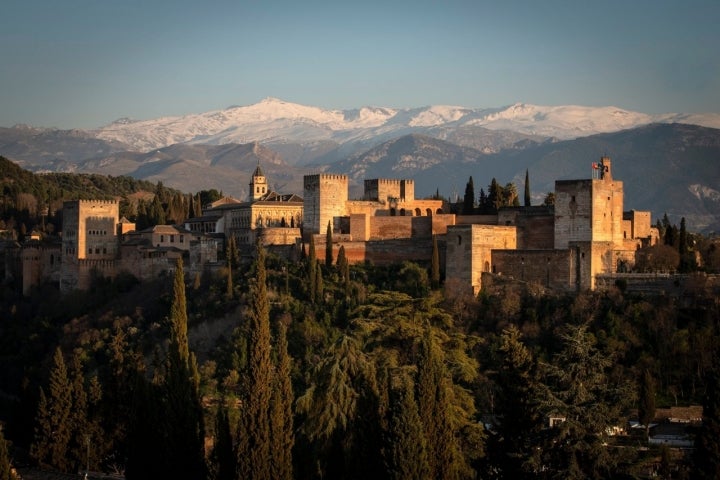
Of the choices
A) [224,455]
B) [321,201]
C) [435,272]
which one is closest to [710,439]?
[224,455]

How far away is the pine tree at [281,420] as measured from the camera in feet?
102

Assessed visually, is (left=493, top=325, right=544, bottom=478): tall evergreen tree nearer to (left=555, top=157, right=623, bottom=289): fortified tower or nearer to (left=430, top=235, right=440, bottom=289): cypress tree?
(left=555, top=157, right=623, bottom=289): fortified tower

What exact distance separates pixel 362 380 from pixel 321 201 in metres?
25.4

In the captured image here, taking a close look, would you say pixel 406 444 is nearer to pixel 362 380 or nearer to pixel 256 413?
pixel 362 380

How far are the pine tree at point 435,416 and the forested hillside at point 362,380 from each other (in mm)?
39

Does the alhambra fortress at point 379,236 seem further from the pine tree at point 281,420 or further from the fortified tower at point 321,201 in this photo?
the pine tree at point 281,420

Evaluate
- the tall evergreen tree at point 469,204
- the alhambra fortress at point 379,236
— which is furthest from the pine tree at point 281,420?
the tall evergreen tree at point 469,204

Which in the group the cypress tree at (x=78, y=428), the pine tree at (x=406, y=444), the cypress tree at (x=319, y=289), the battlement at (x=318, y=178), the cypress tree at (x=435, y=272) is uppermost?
the battlement at (x=318, y=178)

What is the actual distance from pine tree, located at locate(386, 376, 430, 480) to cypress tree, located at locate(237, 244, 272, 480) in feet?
10.6

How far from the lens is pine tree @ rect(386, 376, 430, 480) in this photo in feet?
95.5

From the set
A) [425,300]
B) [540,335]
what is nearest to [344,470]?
[425,300]

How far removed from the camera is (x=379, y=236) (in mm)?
55938

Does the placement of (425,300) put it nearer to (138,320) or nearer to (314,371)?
(314,371)

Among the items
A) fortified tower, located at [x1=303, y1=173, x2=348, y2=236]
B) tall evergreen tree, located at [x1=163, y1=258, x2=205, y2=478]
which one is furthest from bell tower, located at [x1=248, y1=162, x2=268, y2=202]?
tall evergreen tree, located at [x1=163, y1=258, x2=205, y2=478]
